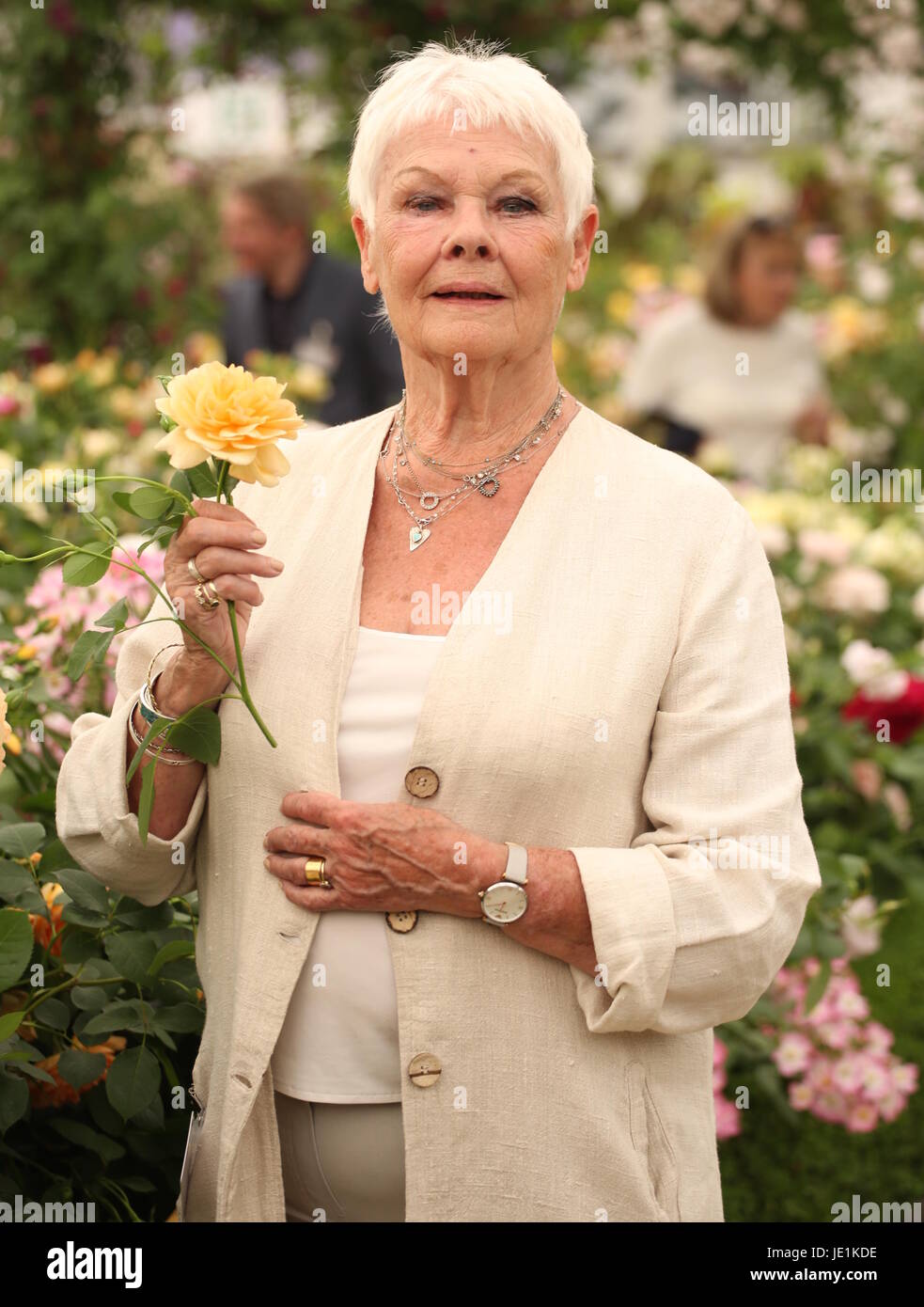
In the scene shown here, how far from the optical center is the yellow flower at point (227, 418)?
1.52 m

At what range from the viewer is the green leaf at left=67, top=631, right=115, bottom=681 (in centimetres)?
166

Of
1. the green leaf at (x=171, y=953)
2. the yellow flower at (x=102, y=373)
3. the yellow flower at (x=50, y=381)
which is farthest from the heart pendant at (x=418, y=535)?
the yellow flower at (x=102, y=373)

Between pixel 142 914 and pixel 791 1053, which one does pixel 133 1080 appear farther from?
pixel 791 1053

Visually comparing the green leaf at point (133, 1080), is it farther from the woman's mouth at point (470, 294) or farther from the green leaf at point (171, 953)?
the woman's mouth at point (470, 294)

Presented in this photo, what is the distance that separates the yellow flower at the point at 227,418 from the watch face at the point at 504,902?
1.69 feet

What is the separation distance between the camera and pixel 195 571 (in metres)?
1.65

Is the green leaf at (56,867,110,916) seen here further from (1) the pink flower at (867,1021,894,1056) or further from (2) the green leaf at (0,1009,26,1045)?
(1) the pink flower at (867,1021,894,1056)

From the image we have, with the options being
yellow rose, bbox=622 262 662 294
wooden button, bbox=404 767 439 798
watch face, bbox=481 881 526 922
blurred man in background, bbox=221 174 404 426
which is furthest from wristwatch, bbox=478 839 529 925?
yellow rose, bbox=622 262 662 294

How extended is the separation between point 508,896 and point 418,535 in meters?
0.48

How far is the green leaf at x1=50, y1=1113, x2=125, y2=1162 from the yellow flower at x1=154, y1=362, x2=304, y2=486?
834 mm

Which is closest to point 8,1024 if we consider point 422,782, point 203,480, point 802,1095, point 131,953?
point 131,953
